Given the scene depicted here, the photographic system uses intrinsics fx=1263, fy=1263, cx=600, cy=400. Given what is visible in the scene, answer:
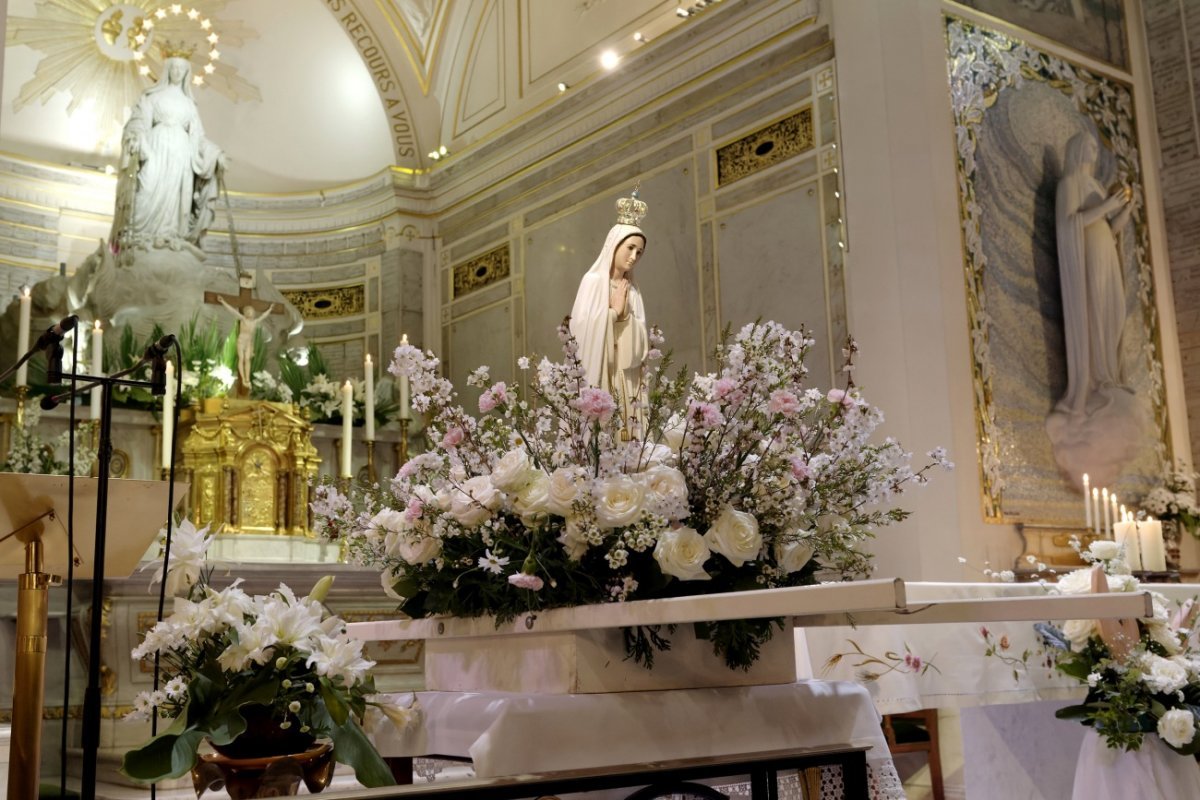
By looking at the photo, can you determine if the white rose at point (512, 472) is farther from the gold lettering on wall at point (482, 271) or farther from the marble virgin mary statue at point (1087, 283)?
the gold lettering on wall at point (482, 271)

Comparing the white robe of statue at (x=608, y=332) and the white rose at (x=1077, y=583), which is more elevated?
the white robe of statue at (x=608, y=332)

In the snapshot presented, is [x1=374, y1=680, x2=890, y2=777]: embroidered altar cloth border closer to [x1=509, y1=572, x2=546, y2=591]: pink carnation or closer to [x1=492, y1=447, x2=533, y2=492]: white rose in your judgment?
[x1=509, y1=572, x2=546, y2=591]: pink carnation

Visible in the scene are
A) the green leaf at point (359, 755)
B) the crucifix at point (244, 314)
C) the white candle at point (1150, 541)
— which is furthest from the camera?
the crucifix at point (244, 314)

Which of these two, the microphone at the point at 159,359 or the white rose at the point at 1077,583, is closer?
the microphone at the point at 159,359

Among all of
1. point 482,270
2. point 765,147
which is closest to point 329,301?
point 482,270

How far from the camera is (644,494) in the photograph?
2490mm

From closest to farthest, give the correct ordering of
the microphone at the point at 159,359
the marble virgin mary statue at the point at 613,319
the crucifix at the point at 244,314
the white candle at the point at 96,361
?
the microphone at the point at 159,359 → the marble virgin mary statue at the point at 613,319 → the white candle at the point at 96,361 → the crucifix at the point at 244,314

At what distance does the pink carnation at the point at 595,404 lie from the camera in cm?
250

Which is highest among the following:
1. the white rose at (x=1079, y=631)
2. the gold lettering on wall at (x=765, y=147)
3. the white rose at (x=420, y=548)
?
the gold lettering on wall at (x=765, y=147)

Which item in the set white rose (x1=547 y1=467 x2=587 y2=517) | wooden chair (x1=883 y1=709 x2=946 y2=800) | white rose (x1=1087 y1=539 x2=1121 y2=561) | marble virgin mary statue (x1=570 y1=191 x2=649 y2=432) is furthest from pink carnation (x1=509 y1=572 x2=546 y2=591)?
wooden chair (x1=883 y1=709 x2=946 y2=800)

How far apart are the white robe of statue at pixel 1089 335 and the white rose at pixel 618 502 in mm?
6736

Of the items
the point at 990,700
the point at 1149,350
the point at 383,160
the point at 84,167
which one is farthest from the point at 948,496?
the point at 84,167

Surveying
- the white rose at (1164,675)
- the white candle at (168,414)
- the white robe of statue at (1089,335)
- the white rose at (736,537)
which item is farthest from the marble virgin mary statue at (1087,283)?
the white rose at (736,537)

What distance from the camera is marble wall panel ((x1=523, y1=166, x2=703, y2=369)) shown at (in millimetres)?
9414
